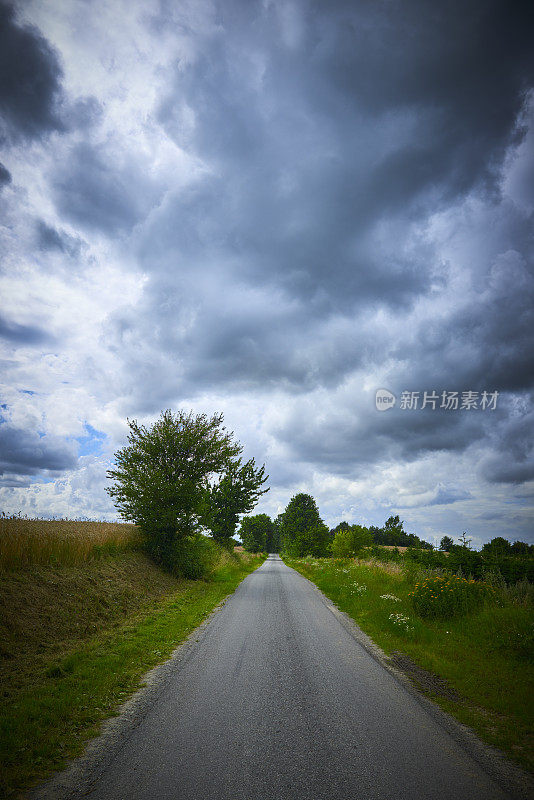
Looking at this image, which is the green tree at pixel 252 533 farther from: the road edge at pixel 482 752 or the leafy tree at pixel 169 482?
the road edge at pixel 482 752

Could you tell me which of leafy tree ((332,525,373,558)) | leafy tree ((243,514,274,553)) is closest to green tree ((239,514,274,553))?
leafy tree ((243,514,274,553))

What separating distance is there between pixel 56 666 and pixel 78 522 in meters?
13.2

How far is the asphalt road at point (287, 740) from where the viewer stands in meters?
3.52

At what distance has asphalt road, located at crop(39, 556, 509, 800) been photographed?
352cm

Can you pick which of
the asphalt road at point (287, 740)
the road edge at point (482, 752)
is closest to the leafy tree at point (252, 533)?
the asphalt road at point (287, 740)

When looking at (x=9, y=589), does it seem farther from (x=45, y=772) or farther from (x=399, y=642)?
(x=399, y=642)

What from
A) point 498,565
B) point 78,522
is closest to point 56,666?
point 78,522

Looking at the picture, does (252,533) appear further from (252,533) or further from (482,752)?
(482,752)

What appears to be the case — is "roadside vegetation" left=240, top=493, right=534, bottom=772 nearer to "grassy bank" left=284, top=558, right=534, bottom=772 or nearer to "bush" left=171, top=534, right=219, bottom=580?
"grassy bank" left=284, top=558, right=534, bottom=772

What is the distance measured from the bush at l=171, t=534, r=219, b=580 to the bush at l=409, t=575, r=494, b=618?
10704mm

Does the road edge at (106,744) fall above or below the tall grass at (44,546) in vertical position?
below

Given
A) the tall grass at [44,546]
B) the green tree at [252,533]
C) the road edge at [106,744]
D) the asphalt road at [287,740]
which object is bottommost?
the green tree at [252,533]

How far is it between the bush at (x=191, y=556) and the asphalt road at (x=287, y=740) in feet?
35.4

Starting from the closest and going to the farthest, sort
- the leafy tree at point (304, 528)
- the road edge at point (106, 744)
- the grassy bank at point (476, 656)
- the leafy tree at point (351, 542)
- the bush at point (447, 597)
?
the road edge at point (106, 744) < the grassy bank at point (476, 656) < the bush at point (447, 597) < the leafy tree at point (351, 542) < the leafy tree at point (304, 528)
